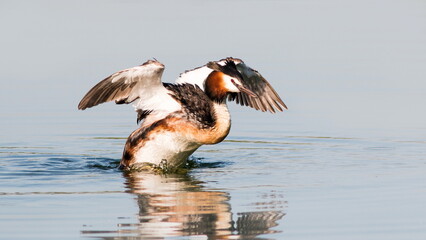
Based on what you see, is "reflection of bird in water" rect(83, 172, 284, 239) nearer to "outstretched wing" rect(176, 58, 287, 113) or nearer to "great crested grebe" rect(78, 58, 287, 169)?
"great crested grebe" rect(78, 58, 287, 169)

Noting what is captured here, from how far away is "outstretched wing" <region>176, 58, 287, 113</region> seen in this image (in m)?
13.9

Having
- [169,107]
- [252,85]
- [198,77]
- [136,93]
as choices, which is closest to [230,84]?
[169,107]

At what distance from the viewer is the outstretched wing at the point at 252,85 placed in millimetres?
13938

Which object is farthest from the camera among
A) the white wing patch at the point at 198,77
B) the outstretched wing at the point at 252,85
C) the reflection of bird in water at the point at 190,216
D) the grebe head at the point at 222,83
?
the outstretched wing at the point at 252,85

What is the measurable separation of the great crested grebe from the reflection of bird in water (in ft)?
4.12

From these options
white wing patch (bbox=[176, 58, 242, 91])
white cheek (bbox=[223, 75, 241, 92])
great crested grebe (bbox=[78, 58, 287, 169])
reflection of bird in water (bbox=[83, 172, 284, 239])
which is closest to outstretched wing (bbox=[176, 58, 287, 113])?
white wing patch (bbox=[176, 58, 242, 91])

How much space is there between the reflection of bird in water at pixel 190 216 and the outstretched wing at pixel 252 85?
2.55 meters

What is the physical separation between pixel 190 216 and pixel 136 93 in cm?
378

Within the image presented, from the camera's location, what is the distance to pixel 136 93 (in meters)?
13.2

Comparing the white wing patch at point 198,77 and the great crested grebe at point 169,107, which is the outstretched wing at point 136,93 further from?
the white wing patch at point 198,77

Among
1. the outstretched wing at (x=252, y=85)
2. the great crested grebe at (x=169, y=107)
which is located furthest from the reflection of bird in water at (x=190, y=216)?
the outstretched wing at (x=252, y=85)

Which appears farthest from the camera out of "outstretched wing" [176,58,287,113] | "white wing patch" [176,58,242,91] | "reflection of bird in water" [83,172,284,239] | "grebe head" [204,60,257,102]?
"outstretched wing" [176,58,287,113]

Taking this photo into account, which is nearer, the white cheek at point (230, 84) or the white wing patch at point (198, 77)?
the white cheek at point (230, 84)

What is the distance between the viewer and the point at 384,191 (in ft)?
36.1
